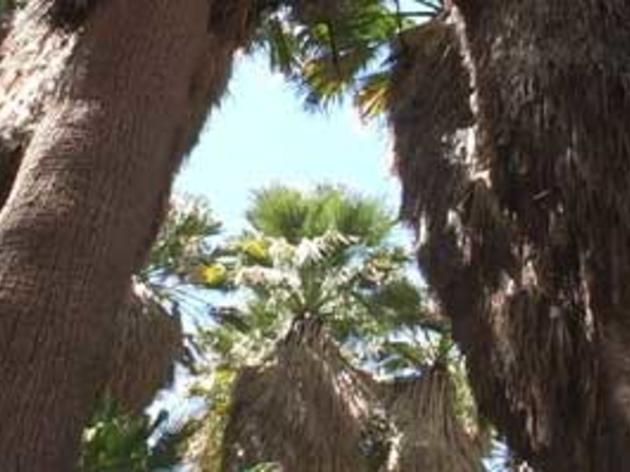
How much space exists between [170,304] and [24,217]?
931 cm

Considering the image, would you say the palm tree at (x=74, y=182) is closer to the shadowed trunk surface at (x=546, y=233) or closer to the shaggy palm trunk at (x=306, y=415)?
the shadowed trunk surface at (x=546, y=233)

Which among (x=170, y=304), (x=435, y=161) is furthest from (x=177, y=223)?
(x=435, y=161)

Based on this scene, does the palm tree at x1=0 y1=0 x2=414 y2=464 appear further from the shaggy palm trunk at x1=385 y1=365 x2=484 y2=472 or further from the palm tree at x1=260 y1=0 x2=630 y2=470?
the shaggy palm trunk at x1=385 y1=365 x2=484 y2=472

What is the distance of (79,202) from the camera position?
4.86m

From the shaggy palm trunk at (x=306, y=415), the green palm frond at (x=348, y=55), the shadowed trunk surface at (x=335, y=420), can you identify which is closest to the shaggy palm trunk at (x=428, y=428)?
the shadowed trunk surface at (x=335, y=420)

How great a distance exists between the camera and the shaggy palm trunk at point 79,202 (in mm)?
4348

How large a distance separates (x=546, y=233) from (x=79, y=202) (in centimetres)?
426

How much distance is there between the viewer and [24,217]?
15.6 feet

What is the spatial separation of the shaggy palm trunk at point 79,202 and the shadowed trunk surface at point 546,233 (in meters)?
3.18

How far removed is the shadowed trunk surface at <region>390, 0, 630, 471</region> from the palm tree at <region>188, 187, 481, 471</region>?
2859mm

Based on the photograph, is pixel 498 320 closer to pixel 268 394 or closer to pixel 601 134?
pixel 601 134

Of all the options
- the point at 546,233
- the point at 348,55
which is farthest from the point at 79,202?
the point at 348,55

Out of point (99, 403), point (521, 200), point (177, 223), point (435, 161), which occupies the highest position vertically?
point (177, 223)

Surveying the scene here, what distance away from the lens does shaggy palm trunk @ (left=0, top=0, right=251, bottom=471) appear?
14.3 ft
